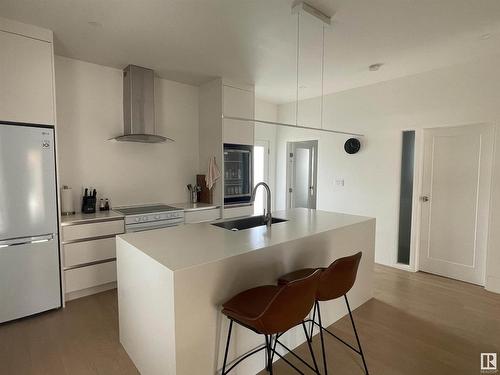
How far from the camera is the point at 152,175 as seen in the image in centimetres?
412

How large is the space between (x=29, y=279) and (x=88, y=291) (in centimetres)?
67

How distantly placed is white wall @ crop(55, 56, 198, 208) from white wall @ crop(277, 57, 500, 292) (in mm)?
2367

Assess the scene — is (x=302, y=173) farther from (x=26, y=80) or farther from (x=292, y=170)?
(x=26, y=80)

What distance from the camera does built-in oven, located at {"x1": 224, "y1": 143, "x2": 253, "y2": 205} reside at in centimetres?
427

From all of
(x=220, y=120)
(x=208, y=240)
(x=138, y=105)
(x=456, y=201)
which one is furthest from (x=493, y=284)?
(x=138, y=105)

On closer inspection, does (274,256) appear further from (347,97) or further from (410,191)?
(347,97)

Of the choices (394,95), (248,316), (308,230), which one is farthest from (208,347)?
(394,95)

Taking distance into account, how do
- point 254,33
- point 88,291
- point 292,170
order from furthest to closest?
point 292,170
point 88,291
point 254,33

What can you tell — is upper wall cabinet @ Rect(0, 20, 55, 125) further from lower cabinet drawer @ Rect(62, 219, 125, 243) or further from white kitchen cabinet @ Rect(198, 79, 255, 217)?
white kitchen cabinet @ Rect(198, 79, 255, 217)

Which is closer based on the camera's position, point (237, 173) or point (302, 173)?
point (237, 173)

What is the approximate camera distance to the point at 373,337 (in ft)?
8.00

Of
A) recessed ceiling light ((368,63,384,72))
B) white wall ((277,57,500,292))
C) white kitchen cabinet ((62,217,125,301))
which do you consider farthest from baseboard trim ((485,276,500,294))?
white kitchen cabinet ((62,217,125,301))

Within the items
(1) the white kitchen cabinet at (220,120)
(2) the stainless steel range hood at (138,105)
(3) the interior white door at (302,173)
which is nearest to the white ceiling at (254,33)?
(2) the stainless steel range hood at (138,105)

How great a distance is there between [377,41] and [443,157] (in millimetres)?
1836
